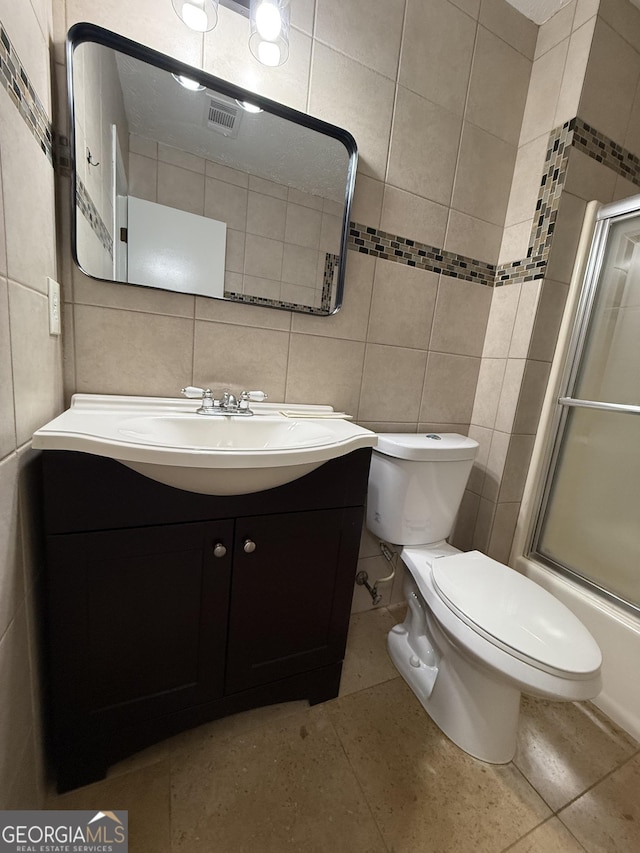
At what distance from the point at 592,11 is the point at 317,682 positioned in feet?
7.52

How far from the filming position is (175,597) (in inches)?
31.7

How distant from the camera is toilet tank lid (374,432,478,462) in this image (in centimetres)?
112

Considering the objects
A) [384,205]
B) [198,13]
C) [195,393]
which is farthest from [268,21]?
[195,393]

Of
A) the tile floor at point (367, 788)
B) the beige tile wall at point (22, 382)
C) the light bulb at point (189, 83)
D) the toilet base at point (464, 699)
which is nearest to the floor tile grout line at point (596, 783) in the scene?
the tile floor at point (367, 788)

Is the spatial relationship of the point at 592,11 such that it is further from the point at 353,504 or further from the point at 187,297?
the point at 353,504

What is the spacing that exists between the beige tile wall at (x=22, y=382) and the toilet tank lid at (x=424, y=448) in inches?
35.0

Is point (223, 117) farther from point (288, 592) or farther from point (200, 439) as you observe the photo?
point (288, 592)

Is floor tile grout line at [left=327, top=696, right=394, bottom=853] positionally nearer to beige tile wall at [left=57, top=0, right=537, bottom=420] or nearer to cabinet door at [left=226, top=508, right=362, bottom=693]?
cabinet door at [left=226, top=508, right=362, bottom=693]

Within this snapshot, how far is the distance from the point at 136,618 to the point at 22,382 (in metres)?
0.53

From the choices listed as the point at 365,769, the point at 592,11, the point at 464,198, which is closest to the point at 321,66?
the point at 464,198

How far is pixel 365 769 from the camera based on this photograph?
950mm

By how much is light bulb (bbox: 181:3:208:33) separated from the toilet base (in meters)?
1.75

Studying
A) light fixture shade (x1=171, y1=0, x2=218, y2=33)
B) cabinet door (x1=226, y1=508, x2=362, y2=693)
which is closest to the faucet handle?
cabinet door (x1=226, y1=508, x2=362, y2=693)

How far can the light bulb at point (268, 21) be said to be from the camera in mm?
897
